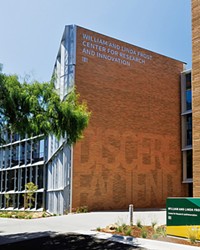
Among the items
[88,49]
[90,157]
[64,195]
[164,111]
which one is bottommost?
[64,195]

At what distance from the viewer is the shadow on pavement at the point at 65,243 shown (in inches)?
394

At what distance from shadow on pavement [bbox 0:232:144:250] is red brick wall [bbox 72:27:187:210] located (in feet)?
38.4

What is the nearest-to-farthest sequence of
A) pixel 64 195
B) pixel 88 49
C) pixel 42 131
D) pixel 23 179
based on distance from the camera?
pixel 42 131, pixel 64 195, pixel 88 49, pixel 23 179

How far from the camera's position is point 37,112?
35.4 feet

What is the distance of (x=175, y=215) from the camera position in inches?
439

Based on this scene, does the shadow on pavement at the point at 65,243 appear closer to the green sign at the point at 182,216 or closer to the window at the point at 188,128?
the green sign at the point at 182,216

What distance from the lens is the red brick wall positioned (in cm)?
2495

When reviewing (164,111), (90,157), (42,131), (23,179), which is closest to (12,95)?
(42,131)

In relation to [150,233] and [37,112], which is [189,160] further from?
[37,112]

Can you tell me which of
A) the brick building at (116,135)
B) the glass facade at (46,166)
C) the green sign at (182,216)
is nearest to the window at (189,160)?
the brick building at (116,135)

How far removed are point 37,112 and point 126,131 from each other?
671 inches

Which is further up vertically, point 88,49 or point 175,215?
point 88,49

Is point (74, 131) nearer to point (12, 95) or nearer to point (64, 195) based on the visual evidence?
point (12, 95)

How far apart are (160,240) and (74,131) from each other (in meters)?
4.05
